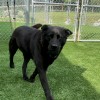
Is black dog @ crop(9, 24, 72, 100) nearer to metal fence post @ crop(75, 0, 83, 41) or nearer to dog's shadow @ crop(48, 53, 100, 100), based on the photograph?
dog's shadow @ crop(48, 53, 100, 100)

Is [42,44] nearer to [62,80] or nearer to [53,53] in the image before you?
[53,53]

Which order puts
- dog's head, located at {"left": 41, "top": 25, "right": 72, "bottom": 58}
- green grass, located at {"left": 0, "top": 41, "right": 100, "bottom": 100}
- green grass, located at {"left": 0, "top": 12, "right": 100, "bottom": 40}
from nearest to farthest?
1. dog's head, located at {"left": 41, "top": 25, "right": 72, "bottom": 58}
2. green grass, located at {"left": 0, "top": 41, "right": 100, "bottom": 100}
3. green grass, located at {"left": 0, "top": 12, "right": 100, "bottom": 40}

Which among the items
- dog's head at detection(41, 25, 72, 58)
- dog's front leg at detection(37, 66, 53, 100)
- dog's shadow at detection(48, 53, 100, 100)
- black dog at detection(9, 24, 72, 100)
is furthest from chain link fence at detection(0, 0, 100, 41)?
dog's head at detection(41, 25, 72, 58)

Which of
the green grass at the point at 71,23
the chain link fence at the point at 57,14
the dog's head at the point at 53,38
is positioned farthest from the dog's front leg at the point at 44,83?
the green grass at the point at 71,23

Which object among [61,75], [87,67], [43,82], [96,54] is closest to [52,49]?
[43,82]

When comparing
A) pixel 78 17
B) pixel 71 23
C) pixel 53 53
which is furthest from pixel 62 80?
pixel 71 23

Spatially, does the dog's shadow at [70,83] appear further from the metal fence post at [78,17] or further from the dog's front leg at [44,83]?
the metal fence post at [78,17]

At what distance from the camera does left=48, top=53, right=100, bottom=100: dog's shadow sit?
4.18 metres

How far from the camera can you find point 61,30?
12.0ft

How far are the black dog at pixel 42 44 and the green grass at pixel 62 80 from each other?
0.33 meters

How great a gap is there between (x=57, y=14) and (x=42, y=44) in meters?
6.85

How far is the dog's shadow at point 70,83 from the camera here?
4.18 meters

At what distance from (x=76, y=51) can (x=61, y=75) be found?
256 cm

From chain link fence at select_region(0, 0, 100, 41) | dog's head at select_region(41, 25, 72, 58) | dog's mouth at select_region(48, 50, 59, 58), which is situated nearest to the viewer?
dog's head at select_region(41, 25, 72, 58)
